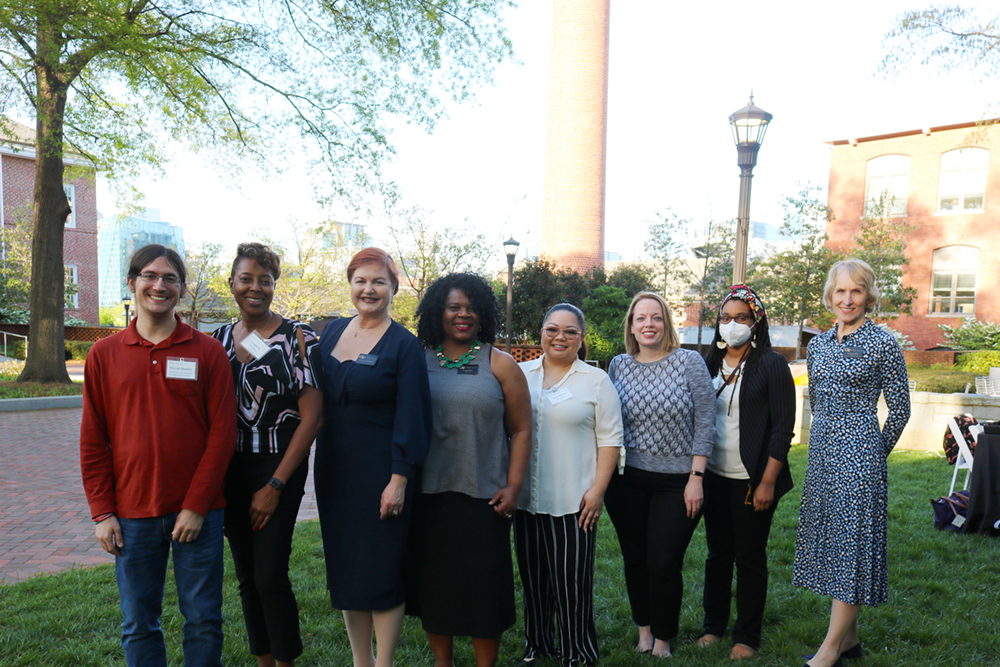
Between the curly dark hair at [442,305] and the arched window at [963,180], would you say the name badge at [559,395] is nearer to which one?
the curly dark hair at [442,305]

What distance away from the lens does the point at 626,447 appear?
11.7 ft

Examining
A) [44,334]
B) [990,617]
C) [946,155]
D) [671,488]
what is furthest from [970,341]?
[44,334]

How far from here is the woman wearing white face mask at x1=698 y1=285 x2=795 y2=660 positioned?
3445mm

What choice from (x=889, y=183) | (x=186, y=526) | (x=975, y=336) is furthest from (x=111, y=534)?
(x=889, y=183)

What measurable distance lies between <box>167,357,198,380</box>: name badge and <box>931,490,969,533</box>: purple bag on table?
633cm

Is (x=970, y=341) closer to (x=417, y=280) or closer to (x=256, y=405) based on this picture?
(x=417, y=280)

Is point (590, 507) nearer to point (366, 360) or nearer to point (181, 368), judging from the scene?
point (366, 360)

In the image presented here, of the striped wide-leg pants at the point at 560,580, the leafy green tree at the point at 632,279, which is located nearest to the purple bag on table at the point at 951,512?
the striped wide-leg pants at the point at 560,580

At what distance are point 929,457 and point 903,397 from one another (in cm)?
785

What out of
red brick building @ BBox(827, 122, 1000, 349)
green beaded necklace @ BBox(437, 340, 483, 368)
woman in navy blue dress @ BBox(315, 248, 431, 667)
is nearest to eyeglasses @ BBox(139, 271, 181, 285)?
woman in navy blue dress @ BBox(315, 248, 431, 667)

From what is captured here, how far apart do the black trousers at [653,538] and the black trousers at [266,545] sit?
1628 millimetres

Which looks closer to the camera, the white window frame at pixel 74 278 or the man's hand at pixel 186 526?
the man's hand at pixel 186 526

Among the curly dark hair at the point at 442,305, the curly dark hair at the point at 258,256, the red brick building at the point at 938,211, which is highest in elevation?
the red brick building at the point at 938,211

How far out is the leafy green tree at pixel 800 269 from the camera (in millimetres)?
20781
